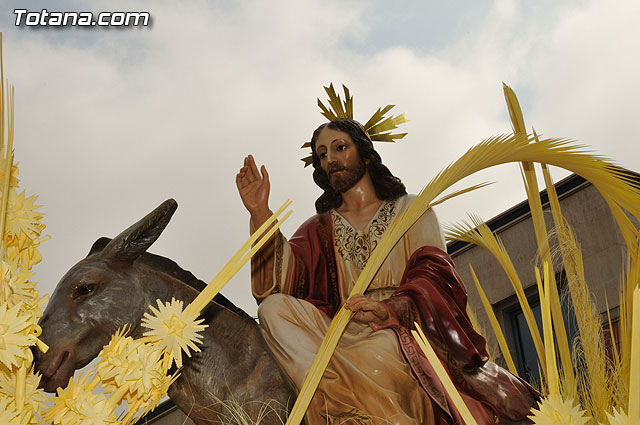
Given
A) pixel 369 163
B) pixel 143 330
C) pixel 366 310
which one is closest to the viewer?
pixel 366 310

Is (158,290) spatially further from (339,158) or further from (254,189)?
(339,158)

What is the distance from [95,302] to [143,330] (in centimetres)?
23

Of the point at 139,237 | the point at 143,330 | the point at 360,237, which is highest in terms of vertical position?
the point at 360,237

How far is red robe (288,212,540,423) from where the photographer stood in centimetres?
317

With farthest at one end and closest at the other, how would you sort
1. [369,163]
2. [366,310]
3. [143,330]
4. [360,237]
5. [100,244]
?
[369,163], [360,237], [100,244], [143,330], [366,310]

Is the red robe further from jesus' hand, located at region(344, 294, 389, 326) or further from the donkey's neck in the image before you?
the donkey's neck

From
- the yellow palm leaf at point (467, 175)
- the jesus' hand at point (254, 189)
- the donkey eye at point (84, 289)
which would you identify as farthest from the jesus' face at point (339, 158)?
the donkey eye at point (84, 289)

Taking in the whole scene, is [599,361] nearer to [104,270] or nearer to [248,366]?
[248,366]

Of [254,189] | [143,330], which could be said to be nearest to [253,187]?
[254,189]

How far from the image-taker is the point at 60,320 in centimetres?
320

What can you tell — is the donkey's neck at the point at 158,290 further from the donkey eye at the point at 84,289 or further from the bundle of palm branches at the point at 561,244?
the bundle of palm branches at the point at 561,244

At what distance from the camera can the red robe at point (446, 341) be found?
3.17m

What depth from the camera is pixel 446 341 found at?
3350 millimetres

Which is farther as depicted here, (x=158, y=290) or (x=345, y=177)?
(x=345, y=177)
